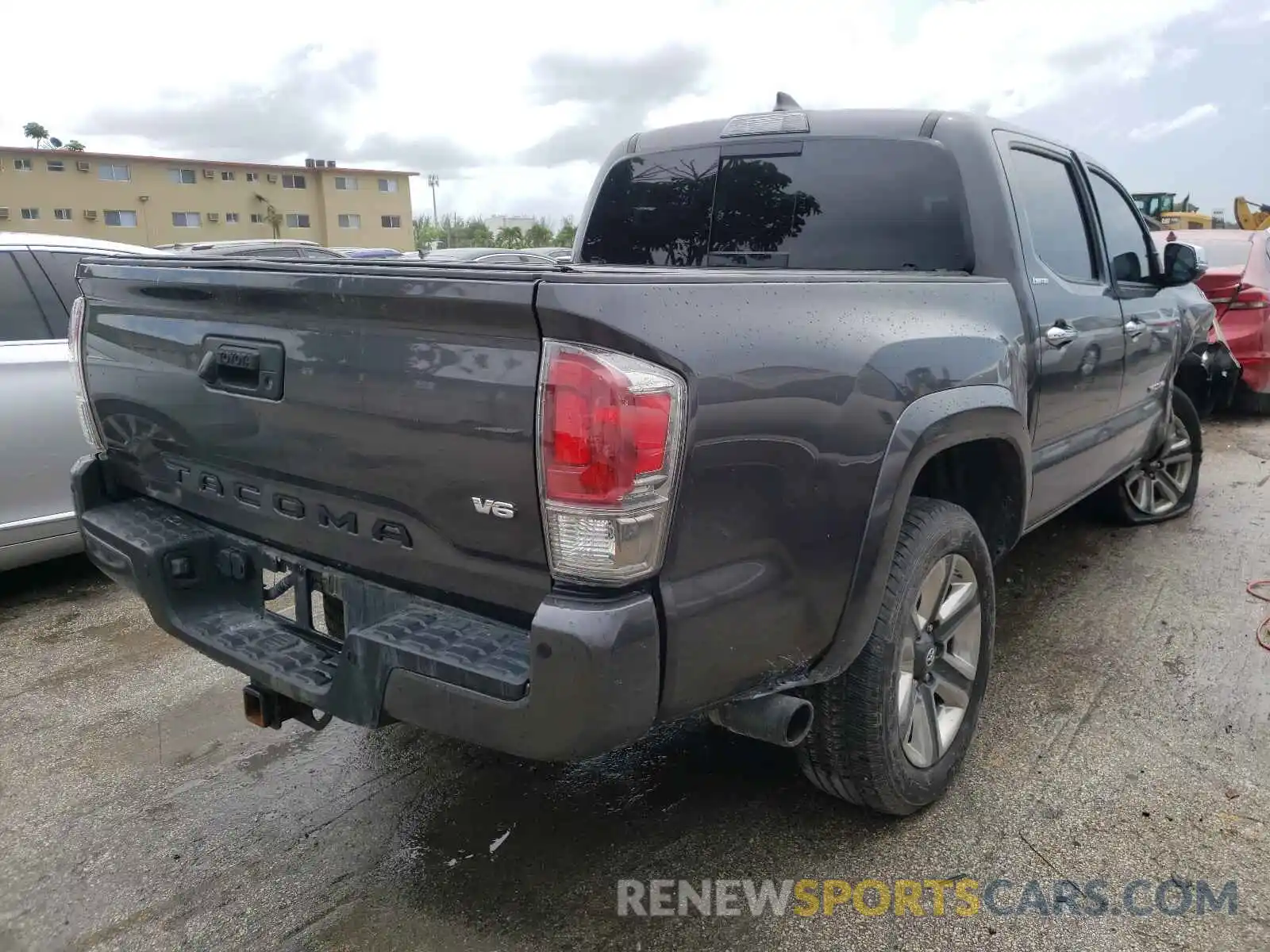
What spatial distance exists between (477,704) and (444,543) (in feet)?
1.17

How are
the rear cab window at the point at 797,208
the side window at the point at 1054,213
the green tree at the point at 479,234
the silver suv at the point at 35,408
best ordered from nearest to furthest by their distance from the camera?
1. the rear cab window at the point at 797,208
2. the side window at the point at 1054,213
3. the silver suv at the point at 35,408
4. the green tree at the point at 479,234

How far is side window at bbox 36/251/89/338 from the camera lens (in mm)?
4441

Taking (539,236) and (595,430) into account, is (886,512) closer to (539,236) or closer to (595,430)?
(595,430)

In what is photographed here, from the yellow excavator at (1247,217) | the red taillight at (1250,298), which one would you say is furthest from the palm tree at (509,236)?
the red taillight at (1250,298)

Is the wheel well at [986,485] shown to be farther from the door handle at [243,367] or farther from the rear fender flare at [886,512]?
the door handle at [243,367]

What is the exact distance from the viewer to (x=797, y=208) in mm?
3410

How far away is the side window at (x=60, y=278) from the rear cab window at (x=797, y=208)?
261cm

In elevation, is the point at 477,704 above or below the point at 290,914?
above

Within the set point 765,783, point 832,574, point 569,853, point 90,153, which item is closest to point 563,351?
point 832,574

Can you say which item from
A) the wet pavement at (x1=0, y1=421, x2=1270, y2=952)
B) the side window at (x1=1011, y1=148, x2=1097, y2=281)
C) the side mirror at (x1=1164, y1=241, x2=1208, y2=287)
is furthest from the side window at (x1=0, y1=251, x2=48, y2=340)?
the side mirror at (x1=1164, y1=241, x2=1208, y2=287)

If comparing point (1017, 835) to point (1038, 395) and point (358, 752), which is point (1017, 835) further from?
point (358, 752)

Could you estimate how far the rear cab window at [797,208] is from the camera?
3.18m

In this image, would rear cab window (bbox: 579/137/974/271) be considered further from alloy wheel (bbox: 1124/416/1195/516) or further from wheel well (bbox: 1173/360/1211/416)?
wheel well (bbox: 1173/360/1211/416)

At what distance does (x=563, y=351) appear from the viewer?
5.75 feet
